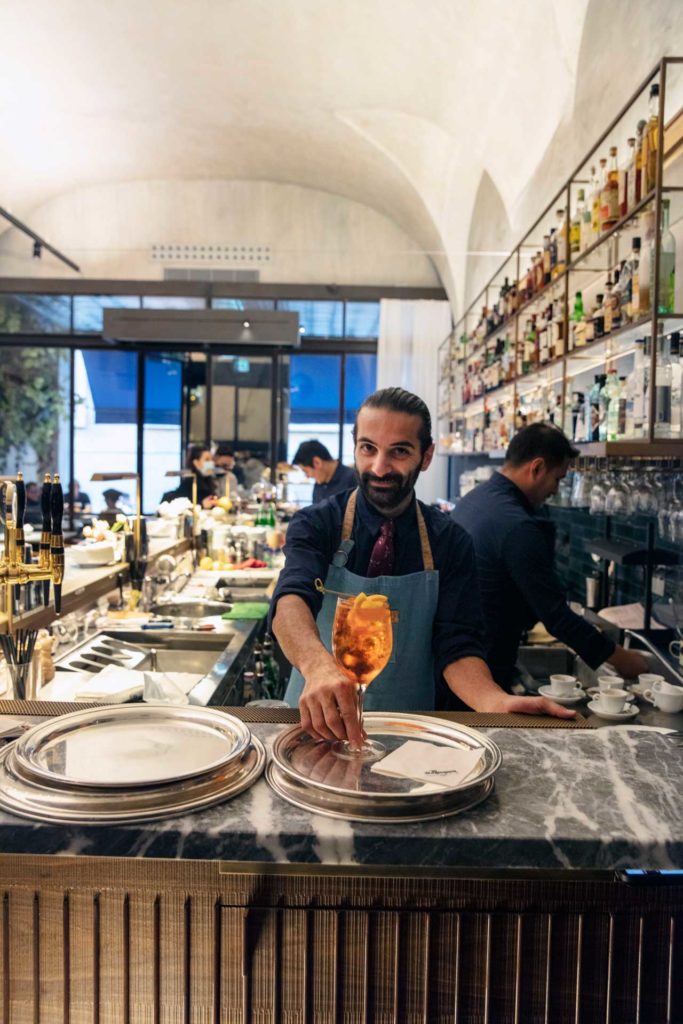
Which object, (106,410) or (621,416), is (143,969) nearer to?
(621,416)

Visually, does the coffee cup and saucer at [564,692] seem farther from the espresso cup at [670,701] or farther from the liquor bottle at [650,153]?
the liquor bottle at [650,153]

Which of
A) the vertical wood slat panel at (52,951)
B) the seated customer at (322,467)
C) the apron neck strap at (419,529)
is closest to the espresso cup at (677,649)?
the apron neck strap at (419,529)

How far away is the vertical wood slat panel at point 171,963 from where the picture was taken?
1.04 m

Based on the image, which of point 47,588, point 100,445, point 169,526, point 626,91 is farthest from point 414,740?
point 100,445

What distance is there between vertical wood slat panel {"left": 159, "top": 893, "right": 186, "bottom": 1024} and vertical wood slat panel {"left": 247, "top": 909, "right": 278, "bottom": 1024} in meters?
0.08

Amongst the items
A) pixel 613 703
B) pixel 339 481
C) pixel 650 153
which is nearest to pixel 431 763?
pixel 613 703

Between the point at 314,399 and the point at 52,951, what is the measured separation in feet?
34.0

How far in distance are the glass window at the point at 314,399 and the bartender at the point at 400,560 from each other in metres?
9.03

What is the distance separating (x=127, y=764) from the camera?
107 cm

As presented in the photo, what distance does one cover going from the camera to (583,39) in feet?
14.9

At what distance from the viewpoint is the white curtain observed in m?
10.7

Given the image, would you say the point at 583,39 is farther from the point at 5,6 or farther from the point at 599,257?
the point at 5,6

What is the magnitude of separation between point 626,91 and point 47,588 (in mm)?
3569

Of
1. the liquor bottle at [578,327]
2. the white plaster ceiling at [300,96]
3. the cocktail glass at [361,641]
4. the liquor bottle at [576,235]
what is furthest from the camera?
the white plaster ceiling at [300,96]
